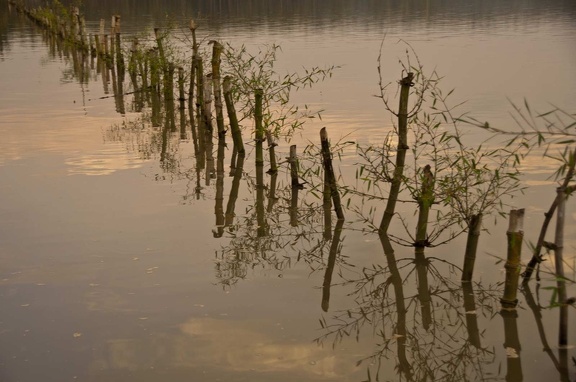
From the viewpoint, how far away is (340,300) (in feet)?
26.0

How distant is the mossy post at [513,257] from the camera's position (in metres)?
6.81

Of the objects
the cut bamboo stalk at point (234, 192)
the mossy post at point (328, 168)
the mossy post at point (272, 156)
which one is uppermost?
the mossy post at point (328, 168)

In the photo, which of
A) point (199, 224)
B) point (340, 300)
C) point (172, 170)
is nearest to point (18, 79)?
point (172, 170)

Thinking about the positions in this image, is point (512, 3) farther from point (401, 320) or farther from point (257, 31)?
point (401, 320)

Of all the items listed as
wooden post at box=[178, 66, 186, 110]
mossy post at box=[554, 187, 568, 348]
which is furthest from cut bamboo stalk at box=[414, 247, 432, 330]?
wooden post at box=[178, 66, 186, 110]

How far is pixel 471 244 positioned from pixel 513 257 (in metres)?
0.90

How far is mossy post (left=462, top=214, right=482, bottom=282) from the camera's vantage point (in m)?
7.79

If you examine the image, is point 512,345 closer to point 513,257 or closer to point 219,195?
point 513,257

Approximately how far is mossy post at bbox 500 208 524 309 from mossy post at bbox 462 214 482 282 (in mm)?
632

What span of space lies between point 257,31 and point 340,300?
1409 inches

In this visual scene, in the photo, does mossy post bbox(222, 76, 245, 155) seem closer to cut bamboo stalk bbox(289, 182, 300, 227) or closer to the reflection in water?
cut bamboo stalk bbox(289, 182, 300, 227)

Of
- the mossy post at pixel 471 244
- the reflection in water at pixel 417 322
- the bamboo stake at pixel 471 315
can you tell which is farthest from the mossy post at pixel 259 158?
the bamboo stake at pixel 471 315

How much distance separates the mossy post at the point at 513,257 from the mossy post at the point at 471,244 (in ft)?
2.07

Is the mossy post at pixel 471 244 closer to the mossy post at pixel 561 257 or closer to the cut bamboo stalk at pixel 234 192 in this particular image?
the mossy post at pixel 561 257
